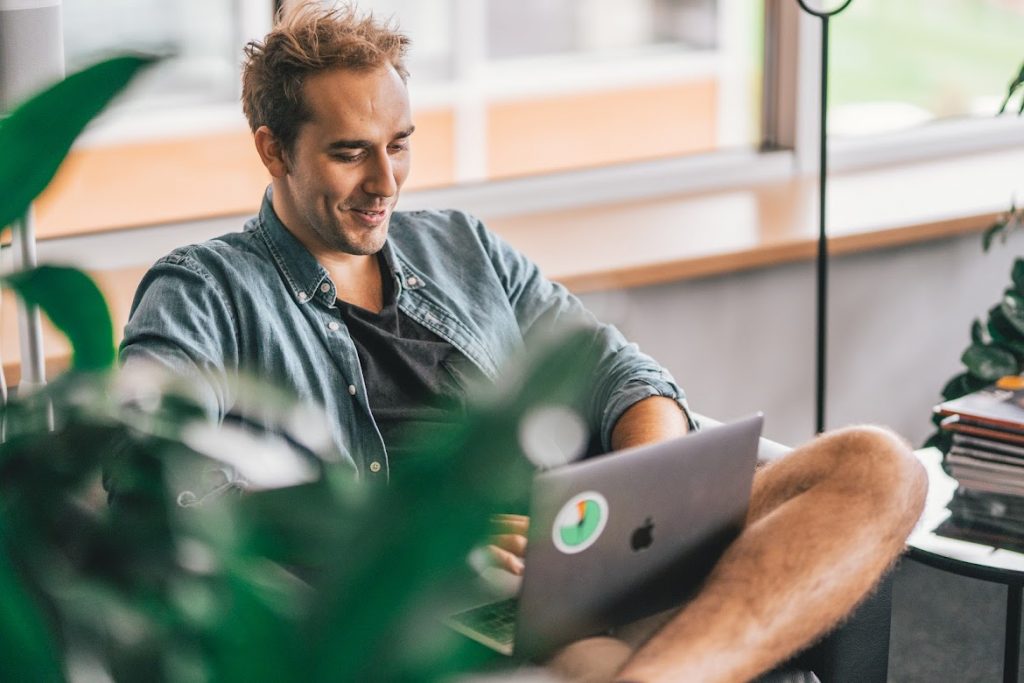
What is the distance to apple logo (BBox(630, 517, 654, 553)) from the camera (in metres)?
1.36

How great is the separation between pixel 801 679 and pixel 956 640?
1149 millimetres

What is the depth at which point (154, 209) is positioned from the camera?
275 centimetres

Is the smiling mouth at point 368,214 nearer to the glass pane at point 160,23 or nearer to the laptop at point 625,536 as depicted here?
the laptop at point 625,536

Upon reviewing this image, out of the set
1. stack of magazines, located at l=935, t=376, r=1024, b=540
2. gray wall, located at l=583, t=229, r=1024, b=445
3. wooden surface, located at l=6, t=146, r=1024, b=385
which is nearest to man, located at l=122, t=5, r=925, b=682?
stack of magazines, located at l=935, t=376, r=1024, b=540

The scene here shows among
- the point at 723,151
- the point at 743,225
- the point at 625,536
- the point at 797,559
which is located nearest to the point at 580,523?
the point at 625,536

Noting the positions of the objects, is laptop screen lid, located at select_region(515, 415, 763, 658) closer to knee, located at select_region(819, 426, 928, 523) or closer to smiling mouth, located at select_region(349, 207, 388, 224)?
knee, located at select_region(819, 426, 928, 523)

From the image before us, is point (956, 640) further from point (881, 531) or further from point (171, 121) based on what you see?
point (171, 121)

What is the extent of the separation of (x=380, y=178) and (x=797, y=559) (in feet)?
2.45

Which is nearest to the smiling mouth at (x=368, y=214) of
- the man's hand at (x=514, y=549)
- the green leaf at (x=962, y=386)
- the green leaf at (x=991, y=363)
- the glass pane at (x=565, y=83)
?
the man's hand at (x=514, y=549)

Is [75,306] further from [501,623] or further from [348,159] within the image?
[348,159]

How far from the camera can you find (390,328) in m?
1.95

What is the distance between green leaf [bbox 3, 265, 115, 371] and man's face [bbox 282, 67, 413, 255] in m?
1.41

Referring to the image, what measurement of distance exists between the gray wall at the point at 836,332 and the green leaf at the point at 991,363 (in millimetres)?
512

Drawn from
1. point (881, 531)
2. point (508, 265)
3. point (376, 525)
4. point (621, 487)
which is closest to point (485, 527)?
point (376, 525)
